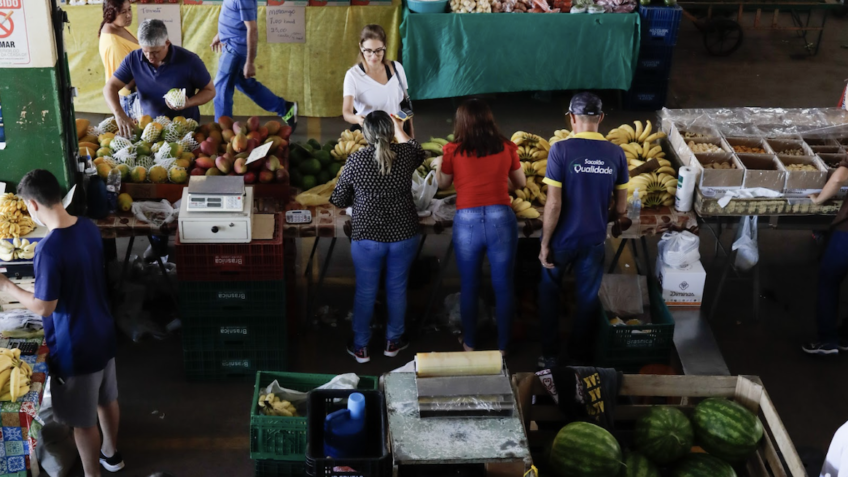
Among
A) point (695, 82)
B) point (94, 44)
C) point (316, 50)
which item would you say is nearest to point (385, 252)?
point (316, 50)

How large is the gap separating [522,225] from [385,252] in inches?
37.8

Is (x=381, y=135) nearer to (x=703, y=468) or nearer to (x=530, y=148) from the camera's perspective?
(x=530, y=148)

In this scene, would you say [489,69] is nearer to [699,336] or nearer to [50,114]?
[699,336]

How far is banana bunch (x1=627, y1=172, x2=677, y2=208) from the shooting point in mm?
6312

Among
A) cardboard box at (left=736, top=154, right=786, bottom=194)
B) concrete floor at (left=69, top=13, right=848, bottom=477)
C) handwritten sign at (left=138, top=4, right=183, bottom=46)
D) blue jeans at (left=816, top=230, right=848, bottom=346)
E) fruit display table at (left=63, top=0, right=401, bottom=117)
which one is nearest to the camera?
concrete floor at (left=69, top=13, right=848, bottom=477)

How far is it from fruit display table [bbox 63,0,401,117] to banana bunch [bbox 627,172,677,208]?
437 cm

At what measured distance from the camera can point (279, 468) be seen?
15.5ft

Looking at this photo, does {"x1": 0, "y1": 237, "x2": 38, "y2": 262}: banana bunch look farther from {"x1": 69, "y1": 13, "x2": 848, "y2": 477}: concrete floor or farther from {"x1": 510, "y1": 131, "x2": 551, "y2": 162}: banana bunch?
{"x1": 510, "y1": 131, "x2": 551, "y2": 162}: banana bunch

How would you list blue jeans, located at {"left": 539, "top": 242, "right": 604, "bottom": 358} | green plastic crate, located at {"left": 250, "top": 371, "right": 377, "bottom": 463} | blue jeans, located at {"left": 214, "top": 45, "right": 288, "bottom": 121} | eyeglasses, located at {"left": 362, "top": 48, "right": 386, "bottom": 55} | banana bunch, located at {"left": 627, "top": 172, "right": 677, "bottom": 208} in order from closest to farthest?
green plastic crate, located at {"left": 250, "top": 371, "right": 377, "bottom": 463} < blue jeans, located at {"left": 539, "top": 242, "right": 604, "bottom": 358} < banana bunch, located at {"left": 627, "top": 172, "right": 677, "bottom": 208} < eyeglasses, located at {"left": 362, "top": 48, "right": 386, "bottom": 55} < blue jeans, located at {"left": 214, "top": 45, "right": 288, "bottom": 121}

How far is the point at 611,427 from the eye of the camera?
14.4 ft

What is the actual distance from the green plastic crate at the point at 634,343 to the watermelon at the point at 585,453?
1802mm

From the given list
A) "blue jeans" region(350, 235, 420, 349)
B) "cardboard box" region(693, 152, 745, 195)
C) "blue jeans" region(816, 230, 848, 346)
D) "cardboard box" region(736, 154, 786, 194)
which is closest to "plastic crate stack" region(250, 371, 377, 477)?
"blue jeans" region(350, 235, 420, 349)

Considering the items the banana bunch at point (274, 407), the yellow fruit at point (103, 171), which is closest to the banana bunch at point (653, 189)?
the banana bunch at point (274, 407)

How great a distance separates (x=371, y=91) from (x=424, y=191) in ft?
3.65
